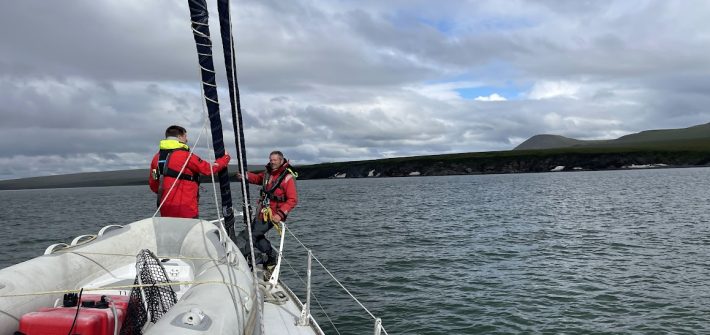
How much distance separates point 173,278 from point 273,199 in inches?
121

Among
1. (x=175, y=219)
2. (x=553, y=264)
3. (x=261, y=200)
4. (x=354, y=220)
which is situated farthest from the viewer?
(x=354, y=220)

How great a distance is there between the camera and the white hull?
440 centimetres

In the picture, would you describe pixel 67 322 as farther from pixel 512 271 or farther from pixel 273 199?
pixel 512 271

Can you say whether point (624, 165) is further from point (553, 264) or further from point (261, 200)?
point (261, 200)

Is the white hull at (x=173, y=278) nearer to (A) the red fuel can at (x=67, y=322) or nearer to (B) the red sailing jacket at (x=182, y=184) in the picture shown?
(A) the red fuel can at (x=67, y=322)

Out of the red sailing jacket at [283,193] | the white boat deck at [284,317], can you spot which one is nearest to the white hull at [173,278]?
the white boat deck at [284,317]

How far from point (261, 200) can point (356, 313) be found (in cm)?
431

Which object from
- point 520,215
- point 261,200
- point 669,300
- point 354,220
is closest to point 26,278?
point 261,200

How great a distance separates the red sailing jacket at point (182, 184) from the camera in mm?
8047

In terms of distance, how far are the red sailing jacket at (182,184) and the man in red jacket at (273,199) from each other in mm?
1263

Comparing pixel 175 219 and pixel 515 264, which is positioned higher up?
pixel 175 219

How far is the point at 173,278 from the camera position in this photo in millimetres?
7266

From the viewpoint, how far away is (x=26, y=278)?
5395mm

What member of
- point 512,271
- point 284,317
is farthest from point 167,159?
point 512,271
